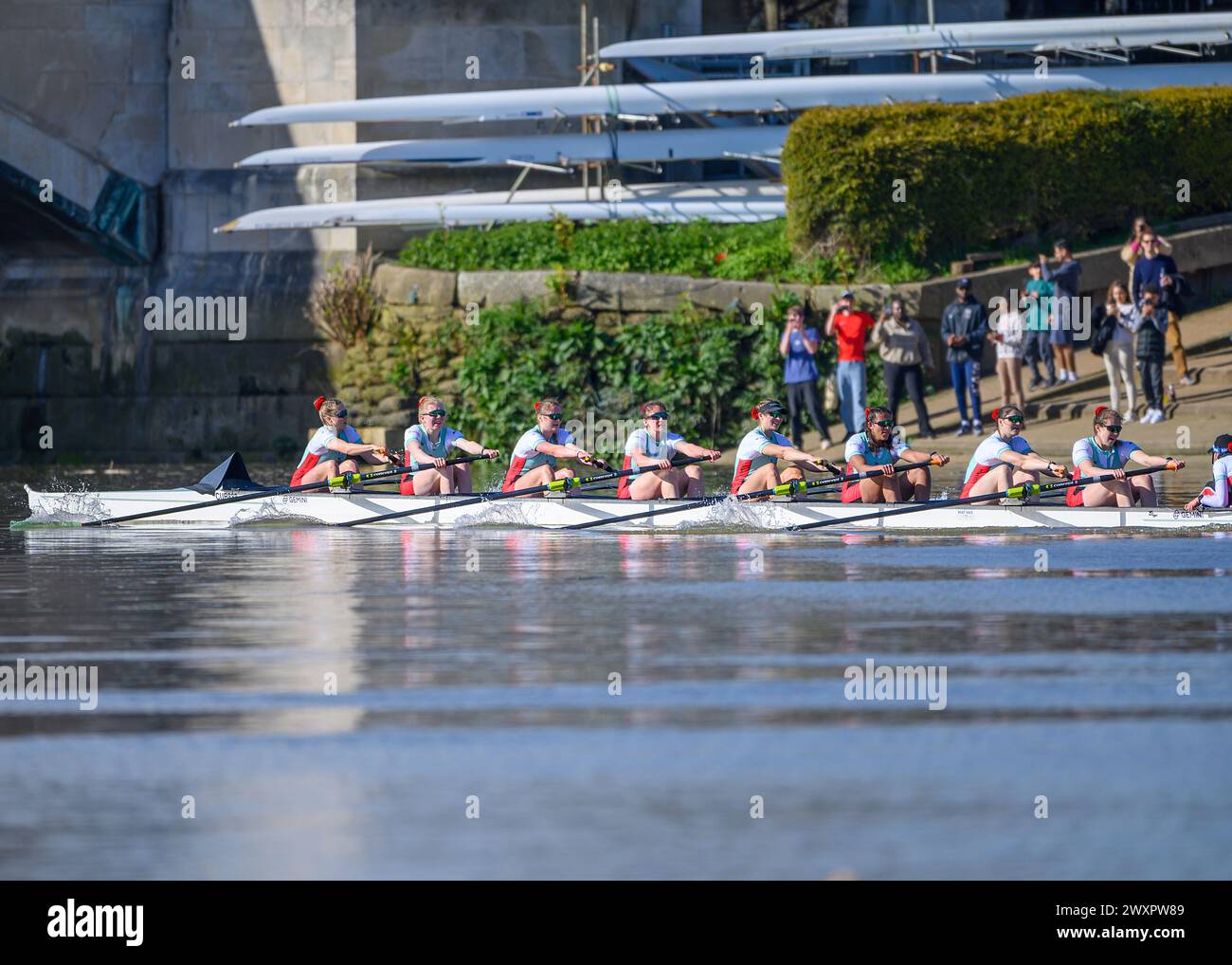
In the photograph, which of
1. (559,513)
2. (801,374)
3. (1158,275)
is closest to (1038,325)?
(1158,275)

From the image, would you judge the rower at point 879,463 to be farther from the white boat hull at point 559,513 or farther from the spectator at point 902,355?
the spectator at point 902,355

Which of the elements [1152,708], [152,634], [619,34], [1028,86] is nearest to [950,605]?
[1152,708]

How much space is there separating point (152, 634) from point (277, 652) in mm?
1107

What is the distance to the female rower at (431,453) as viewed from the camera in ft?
65.2

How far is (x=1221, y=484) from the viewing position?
1684 cm

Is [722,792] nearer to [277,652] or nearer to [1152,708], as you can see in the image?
[1152,708]

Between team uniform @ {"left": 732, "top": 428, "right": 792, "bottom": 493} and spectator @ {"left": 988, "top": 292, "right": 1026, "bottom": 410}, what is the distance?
7104 mm

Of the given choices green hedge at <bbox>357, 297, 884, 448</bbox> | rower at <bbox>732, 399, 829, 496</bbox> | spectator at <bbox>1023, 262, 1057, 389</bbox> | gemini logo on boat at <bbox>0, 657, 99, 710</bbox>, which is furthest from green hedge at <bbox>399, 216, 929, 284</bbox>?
gemini logo on boat at <bbox>0, 657, 99, 710</bbox>

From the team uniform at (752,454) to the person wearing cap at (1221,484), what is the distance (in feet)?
12.0

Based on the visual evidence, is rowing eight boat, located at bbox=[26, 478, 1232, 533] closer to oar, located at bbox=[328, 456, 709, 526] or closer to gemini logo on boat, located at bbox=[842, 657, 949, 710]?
oar, located at bbox=[328, 456, 709, 526]

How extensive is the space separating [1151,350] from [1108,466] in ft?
23.2
